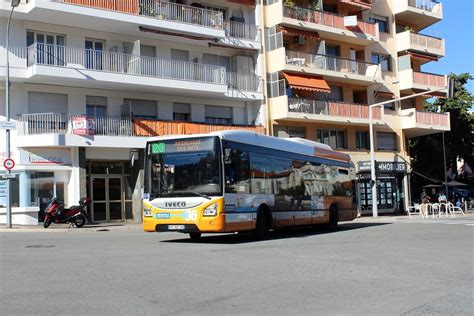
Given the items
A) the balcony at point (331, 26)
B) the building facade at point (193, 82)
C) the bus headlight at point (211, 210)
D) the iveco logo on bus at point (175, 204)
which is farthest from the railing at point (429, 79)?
the iveco logo on bus at point (175, 204)

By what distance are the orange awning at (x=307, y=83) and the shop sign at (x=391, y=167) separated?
7315 mm

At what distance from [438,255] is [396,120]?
31542mm

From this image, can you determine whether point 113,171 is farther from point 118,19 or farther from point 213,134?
point 213,134

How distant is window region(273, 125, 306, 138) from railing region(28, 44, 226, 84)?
5.71 meters

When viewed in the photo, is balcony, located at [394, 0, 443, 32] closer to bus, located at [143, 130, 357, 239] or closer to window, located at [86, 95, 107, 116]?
window, located at [86, 95, 107, 116]

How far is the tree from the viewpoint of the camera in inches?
1962

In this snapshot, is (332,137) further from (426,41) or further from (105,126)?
(105,126)

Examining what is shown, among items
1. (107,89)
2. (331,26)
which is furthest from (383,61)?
(107,89)

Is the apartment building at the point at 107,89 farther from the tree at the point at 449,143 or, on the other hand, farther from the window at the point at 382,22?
the tree at the point at 449,143

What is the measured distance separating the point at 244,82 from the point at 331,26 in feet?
26.4

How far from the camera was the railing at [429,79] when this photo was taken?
44156 mm

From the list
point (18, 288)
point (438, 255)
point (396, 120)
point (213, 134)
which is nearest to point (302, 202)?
point (213, 134)

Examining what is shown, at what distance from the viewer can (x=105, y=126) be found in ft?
95.6

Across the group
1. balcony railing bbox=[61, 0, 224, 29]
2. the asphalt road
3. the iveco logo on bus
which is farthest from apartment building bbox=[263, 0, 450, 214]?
the asphalt road
